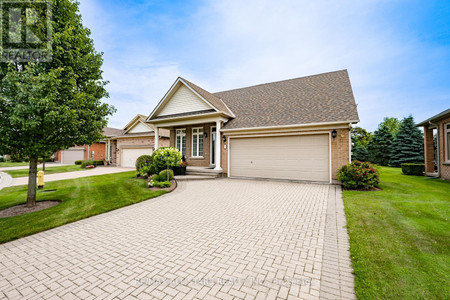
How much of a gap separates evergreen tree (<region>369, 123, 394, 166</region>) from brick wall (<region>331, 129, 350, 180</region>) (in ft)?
66.6

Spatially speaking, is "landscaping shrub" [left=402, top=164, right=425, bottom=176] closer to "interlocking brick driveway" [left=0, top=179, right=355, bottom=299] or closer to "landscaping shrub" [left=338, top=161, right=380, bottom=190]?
"landscaping shrub" [left=338, top=161, right=380, bottom=190]

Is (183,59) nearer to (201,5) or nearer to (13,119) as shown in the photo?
(201,5)

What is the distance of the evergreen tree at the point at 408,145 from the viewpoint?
68.7 feet

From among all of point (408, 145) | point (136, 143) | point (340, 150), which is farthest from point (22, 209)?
point (408, 145)

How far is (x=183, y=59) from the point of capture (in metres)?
19.3

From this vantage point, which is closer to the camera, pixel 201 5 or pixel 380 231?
pixel 380 231

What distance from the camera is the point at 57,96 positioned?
5.67 meters

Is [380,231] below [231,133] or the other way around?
below

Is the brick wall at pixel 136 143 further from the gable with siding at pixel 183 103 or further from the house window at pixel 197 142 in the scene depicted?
the house window at pixel 197 142

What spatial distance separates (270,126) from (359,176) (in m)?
4.81

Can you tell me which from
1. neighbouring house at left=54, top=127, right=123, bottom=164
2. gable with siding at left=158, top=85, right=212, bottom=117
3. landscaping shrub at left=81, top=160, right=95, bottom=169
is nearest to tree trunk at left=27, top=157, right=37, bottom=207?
gable with siding at left=158, top=85, right=212, bottom=117

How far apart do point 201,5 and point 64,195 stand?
14.1 m

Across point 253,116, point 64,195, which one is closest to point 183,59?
point 253,116

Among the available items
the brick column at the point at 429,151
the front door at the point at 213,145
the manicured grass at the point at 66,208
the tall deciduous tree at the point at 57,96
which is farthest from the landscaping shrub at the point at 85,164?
the brick column at the point at 429,151
